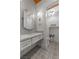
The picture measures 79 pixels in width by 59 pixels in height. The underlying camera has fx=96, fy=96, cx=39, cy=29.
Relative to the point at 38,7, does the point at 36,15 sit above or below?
below

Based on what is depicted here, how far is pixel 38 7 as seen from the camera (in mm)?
5578
